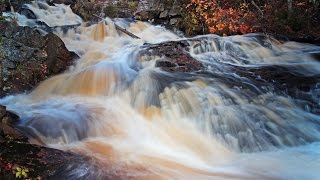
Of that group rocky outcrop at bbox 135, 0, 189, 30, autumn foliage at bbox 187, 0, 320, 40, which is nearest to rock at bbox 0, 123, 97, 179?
autumn foliage at bbox 187, 0, 320, 40

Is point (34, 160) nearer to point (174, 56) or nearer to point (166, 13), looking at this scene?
point (174, 56)

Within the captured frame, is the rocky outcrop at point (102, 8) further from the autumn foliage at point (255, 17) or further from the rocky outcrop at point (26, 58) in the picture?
the rocky outcrop at point (26, 58)

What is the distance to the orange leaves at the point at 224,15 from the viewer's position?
12391 millimetres

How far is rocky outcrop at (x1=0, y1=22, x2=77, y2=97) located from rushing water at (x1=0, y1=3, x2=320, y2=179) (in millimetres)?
345

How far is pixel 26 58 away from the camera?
9672 millimetres

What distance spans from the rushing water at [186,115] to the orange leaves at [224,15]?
1.61m

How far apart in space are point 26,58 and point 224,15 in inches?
255

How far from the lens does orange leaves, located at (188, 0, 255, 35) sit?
12391mm

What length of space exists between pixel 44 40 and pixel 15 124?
146 inches

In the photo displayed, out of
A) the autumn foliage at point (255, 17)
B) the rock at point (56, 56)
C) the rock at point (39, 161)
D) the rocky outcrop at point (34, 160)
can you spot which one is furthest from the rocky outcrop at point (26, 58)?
the autumn foliage at point (255, 17)

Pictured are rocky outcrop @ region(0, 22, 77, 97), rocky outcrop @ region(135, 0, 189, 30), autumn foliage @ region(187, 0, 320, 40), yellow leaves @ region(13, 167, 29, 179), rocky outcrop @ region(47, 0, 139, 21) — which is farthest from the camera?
rocky outcrop @ region(47, 0, 139, 21)

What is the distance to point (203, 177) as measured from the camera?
584 cm

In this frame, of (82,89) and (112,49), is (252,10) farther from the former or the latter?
(82,89)

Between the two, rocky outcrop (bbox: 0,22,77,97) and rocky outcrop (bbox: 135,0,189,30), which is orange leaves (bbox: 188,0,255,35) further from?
rocky outcrop (bbox: 0,22,77,97)
